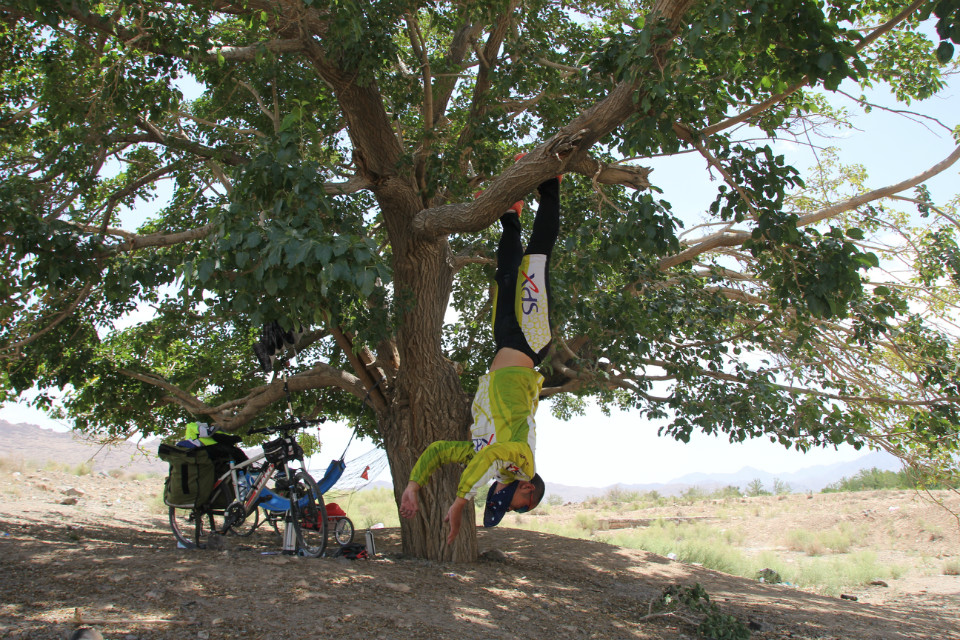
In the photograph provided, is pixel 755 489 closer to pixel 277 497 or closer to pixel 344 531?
pixel 344 531

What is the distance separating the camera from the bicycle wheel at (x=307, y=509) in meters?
5.52

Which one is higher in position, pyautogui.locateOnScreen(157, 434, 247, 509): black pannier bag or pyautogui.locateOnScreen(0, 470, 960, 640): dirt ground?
pyautogui.locateOnScreen(157, 434, 247, 509): black pannier bag

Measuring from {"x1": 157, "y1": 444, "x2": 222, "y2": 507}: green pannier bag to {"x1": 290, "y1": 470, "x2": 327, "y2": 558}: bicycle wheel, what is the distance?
1.01m

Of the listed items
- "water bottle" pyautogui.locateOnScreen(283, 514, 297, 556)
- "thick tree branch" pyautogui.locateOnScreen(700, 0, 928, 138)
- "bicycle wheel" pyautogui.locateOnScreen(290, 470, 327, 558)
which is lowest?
"water bottle" pyautogui.locateOnScreen(283, 514, 297, 556)

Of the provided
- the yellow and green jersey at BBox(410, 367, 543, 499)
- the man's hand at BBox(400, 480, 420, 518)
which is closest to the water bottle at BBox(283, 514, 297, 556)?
the man's hand at BBox(400, 480, 420, 518)

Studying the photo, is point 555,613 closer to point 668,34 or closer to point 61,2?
point 668,34

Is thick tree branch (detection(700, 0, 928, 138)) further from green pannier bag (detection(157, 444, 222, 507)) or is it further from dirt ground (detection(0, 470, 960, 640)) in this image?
green pannier bag (detection(157, 444, 222, 507))

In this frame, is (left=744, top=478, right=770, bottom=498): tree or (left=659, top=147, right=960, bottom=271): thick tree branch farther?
(left=744, top=478, right=770, bottom=498): tree

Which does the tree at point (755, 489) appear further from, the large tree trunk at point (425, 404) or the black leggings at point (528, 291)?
the black leggings at point (528, 291)

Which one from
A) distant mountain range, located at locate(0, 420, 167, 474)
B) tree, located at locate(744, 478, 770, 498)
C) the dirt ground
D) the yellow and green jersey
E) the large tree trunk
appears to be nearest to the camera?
the dirt ground

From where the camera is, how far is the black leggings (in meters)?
3.87

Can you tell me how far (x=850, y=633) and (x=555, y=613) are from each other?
284cm

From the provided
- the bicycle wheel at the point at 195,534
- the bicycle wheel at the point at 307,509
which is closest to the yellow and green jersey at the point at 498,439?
the bicycle wheel at the point at 307,509

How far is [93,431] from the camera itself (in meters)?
8.79
